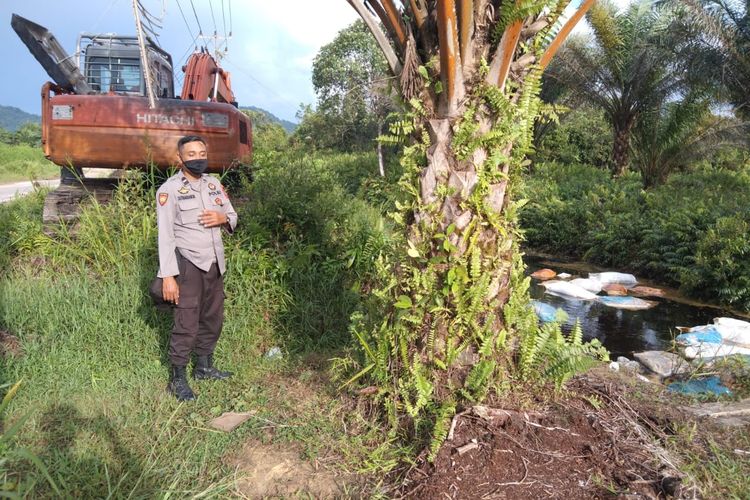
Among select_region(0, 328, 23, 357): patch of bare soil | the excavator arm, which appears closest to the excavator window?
the excavator arm

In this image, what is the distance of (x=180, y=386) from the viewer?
144 inches

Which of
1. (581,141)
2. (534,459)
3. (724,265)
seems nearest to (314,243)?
(534,459)

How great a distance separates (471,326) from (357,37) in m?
27.0

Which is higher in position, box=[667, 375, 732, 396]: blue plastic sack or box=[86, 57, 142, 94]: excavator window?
box=[86, 57, 142, 94]: excavator window

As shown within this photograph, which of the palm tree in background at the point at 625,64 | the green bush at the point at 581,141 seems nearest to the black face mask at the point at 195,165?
the palm tree in background at the point at 625,64

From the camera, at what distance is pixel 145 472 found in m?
2.66

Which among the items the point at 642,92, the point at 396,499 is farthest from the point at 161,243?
the point at 642,92

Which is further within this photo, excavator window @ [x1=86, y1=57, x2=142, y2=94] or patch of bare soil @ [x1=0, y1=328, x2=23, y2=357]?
excavator window @ [x1=86, y1=57, x2=142, y2=94]

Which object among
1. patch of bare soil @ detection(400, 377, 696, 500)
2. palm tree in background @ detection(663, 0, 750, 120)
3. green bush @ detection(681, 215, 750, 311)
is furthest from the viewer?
palm tree in background @ detection(663, 0, 750, 120)

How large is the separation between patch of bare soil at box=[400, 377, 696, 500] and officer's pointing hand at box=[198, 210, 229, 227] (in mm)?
2131

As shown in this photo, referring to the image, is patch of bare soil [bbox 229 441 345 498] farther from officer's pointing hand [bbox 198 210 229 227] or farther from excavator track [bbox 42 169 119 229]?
excavator track [bbox 42 169 119 229]

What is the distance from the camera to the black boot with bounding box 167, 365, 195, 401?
3.60 metres

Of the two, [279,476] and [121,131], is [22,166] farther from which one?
[279,476]

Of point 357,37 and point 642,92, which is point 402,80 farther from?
point 357,37
